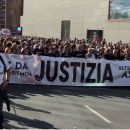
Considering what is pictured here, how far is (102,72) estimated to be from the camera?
911 centimetres

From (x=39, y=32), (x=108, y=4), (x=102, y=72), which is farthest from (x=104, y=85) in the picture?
(x=39, y=32)

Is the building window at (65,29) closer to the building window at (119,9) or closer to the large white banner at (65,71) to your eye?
the building window at (119,9)

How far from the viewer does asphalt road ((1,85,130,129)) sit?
5.04 m

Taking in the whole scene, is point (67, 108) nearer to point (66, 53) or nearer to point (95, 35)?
point (66, 53)

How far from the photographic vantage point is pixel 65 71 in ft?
29.3

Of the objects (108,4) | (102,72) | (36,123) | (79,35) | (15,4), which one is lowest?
(36,123)

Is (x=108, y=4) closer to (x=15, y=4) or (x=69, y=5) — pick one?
(x=69, y=5)

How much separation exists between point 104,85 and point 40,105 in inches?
141

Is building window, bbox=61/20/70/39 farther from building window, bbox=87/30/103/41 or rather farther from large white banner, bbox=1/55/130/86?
large white banner, bbox=1/55/130/86

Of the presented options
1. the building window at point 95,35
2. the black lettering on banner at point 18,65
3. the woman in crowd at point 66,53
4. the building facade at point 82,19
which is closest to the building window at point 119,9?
the building facade at point 82,19

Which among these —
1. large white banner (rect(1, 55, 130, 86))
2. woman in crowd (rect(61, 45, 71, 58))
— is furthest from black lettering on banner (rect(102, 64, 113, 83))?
woman in crowd (rect(61, 45, 71, 58))

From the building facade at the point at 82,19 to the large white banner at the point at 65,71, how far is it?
59.0 feet

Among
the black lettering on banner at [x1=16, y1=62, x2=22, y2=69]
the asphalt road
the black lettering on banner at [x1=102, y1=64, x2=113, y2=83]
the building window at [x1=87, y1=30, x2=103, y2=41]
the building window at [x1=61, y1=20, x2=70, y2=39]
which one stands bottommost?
the asphalt road

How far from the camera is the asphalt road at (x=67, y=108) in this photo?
504 centimetres
